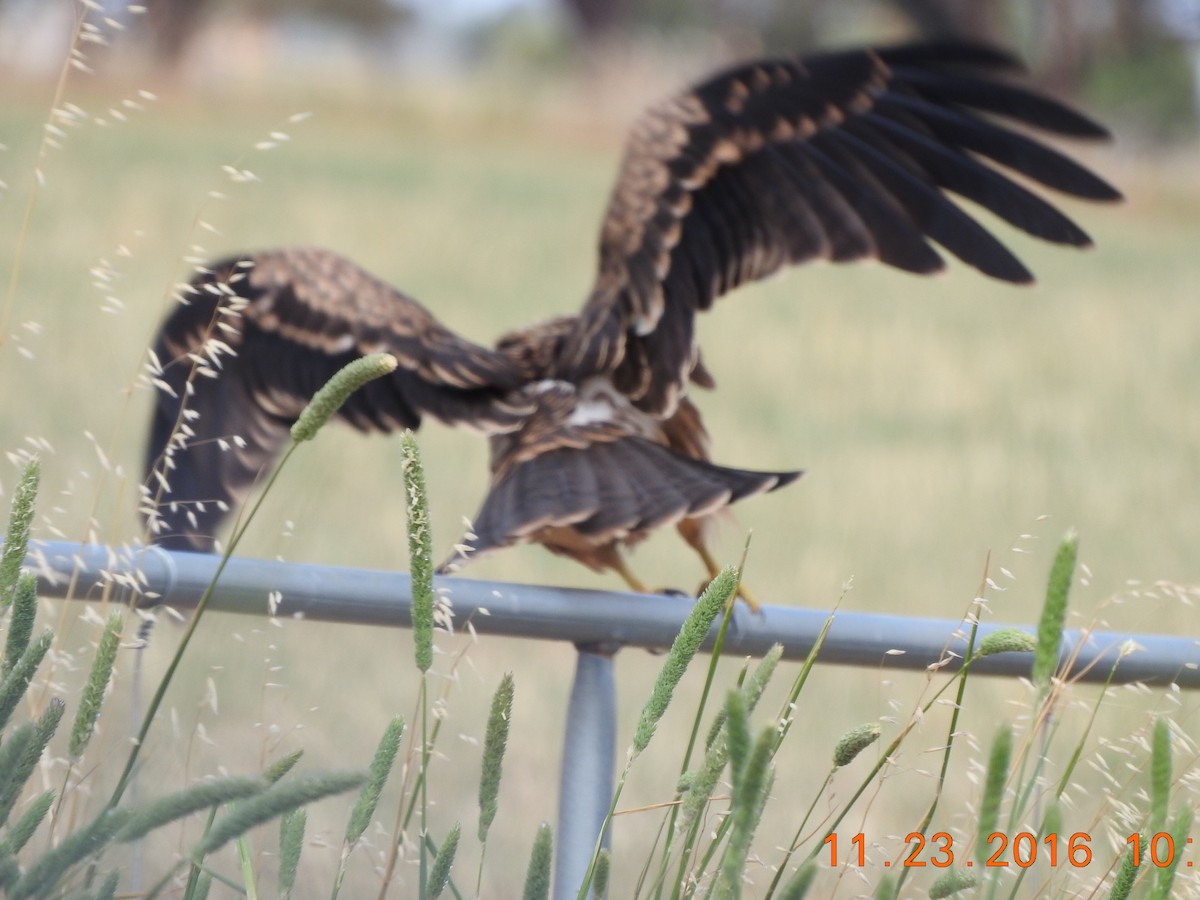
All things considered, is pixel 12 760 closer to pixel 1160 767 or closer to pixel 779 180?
pixel 1160 767

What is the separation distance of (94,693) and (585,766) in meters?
0.58

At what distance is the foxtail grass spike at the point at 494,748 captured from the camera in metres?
1.13

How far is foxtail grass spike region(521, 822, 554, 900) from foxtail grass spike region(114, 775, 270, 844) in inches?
8.1

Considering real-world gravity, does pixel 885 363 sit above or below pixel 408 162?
below

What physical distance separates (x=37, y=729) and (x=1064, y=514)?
746 centimetres

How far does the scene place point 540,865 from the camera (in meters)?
1.09

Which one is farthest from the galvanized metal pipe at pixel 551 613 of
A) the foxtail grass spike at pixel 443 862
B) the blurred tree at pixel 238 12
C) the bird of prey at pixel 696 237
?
the blurred tree at pixel 238 12

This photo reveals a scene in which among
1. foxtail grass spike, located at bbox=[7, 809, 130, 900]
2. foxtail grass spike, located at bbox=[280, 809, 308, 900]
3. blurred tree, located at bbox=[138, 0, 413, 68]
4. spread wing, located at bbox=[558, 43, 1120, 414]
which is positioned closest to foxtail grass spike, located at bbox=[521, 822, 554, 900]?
foxtail grass spike, located at bbox=[280, 809, 308, 900]

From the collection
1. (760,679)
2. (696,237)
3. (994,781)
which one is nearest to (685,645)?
(760,679)

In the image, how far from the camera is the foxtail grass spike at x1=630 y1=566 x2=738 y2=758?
1.09 metres

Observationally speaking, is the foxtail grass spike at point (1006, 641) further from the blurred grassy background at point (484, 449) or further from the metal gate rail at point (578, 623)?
the blurred grassy background at point (484, 449)

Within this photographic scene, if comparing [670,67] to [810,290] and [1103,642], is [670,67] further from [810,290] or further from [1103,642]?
[1103,642]

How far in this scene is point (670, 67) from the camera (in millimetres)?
26547

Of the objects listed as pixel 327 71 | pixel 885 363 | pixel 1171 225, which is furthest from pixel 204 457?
pixel 327 71
